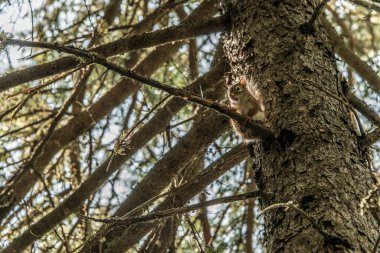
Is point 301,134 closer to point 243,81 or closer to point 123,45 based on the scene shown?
point 243,81

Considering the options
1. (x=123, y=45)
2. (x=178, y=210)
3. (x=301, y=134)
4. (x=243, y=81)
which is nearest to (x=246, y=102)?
(x=243, y=81)

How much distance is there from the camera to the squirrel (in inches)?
80.0

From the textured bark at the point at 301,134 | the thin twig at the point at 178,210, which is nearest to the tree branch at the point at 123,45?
the textured bark at the point at 301,134

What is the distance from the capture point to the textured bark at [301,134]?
1.59 meters

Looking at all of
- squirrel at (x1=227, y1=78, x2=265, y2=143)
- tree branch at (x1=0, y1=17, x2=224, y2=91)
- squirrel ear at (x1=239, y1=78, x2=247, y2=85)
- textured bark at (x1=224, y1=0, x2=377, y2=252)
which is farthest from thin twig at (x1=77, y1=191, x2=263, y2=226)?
tree branch at (x1=0, y1=17, x2=224, y2=91)

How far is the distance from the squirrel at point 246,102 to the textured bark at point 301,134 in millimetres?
36

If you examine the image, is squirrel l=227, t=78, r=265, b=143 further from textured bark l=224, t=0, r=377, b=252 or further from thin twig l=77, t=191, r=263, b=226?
thin twig l=77, t=191, r=263, b=226

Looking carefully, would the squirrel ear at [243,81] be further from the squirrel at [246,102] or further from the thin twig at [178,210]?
the thin twig at [178,210]

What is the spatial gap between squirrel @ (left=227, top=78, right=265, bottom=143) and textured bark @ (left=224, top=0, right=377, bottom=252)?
36mm

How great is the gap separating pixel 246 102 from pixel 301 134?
13.0 inches

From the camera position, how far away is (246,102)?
210cm

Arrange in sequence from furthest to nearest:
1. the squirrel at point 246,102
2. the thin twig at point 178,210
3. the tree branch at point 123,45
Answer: the tree branch at point 123,45 < the squirrel at point 246,102 < the thin twig at point 178,210

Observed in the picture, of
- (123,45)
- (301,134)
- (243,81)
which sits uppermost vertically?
(123,45)

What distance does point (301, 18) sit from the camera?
228 cm
